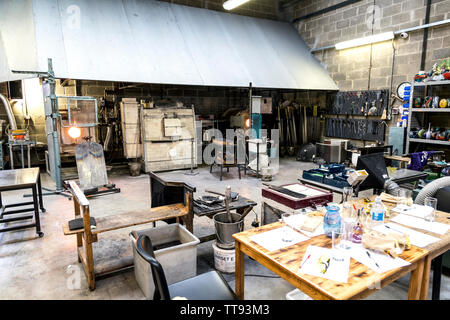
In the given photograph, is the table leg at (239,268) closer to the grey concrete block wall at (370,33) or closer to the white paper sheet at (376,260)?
the white paper sheet at (376,260)

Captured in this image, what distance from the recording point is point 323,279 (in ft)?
5.11

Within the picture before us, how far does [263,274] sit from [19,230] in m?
3.29

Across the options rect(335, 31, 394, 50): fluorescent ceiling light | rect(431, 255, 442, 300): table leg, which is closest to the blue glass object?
rect(431, 255, 442, 300): table leg

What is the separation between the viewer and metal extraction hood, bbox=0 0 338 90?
6039 mm

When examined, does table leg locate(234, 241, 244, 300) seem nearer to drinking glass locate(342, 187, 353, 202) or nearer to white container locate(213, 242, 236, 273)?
white container locate(213, 242, 236, 273)

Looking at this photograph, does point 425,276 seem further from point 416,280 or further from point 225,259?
point 225,259

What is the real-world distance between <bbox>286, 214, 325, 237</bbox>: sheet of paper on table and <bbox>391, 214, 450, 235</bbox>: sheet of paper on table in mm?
641

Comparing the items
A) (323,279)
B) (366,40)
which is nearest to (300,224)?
(323,279)

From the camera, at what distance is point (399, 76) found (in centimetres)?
766

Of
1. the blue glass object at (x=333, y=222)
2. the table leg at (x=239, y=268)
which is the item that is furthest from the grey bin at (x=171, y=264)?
the blue glass object at (x=333, y=222)

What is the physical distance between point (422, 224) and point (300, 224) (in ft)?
2.97

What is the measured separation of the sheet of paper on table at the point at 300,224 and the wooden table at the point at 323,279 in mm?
56
